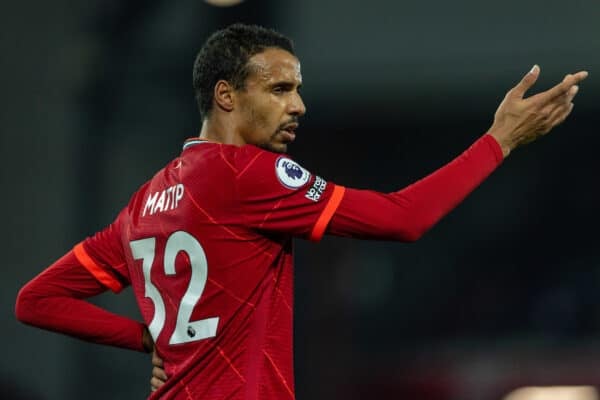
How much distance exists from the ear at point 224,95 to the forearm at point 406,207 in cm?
28

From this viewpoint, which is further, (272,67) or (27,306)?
(27,306)

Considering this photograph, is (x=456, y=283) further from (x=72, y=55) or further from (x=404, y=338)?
(x=72, y=55)

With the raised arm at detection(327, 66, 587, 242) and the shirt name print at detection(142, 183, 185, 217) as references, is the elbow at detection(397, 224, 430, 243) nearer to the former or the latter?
the raised arm at detection(327, 66, 587, 242)

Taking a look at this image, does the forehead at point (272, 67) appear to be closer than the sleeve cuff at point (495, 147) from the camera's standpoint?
No

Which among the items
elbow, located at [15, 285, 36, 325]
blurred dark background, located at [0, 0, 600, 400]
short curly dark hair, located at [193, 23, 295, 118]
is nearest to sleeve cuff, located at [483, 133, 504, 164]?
short curly dark hair, located at [193, 23, 295, 118]

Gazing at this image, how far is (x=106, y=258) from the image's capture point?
177 cm

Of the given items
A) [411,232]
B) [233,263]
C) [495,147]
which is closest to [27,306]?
[233,263]

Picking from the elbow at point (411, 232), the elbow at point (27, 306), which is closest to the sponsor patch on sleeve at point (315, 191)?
the elbow at point (411, 232)

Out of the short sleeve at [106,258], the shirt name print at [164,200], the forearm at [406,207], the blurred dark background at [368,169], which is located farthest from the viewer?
the blurred dark background at [368,169]

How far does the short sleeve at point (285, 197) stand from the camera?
58.3 inches

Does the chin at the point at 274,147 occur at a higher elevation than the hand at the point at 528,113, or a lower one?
lower

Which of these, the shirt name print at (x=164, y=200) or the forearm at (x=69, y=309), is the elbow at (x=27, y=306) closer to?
the forearm at (x=69, y=309)

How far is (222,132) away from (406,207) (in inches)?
14.2

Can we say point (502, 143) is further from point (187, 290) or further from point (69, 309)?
point (69, 309)
